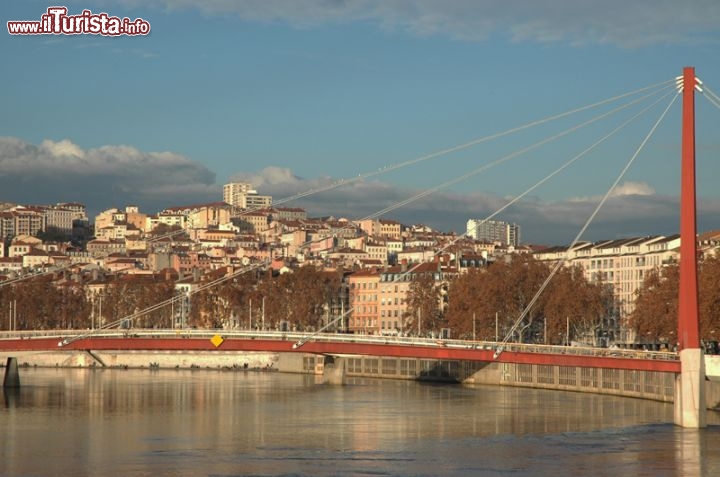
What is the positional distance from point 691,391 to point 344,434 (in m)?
8.79

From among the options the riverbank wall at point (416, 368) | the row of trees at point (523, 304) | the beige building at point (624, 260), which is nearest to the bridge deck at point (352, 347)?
the riverbank wall at point (416, 368)

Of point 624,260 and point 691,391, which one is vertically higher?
point 624,260

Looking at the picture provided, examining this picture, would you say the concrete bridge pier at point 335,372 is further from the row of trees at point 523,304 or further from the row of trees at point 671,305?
the row of trees at point 671,305

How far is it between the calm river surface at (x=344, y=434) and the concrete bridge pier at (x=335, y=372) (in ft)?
22.3

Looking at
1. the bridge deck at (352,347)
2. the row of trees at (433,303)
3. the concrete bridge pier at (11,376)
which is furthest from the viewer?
the row of trees at (433,303)

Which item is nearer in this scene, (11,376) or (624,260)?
(11,376)

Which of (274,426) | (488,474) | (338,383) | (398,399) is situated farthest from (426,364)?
(488,474)

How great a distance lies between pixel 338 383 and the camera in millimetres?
71500

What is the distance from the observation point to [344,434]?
44.3 metres

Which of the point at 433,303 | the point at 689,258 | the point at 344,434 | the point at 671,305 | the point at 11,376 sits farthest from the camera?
the point at 433,303

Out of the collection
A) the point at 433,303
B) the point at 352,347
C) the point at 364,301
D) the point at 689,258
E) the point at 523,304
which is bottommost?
the point at 352,347

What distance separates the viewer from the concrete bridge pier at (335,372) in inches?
2839

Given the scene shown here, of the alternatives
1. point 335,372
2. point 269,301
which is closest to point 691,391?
point 335,372

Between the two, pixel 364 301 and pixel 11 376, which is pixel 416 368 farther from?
pixel 364 301
